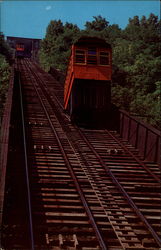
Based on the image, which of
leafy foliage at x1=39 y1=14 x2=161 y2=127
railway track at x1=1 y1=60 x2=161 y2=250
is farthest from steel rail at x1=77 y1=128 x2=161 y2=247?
leafy foliage at x1=39 y1=14 x2=161 y2=127

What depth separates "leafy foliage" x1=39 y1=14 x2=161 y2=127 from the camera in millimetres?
29234

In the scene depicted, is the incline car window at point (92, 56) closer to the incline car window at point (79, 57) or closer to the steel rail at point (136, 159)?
the incline car window at point (79, 57)

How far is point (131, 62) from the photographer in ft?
129

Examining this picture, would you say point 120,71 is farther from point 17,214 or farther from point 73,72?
point 17,214

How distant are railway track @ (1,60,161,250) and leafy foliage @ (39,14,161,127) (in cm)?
986

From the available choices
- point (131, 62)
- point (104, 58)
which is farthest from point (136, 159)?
point (131, 62)

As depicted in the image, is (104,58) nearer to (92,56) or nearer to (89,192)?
(92,56)

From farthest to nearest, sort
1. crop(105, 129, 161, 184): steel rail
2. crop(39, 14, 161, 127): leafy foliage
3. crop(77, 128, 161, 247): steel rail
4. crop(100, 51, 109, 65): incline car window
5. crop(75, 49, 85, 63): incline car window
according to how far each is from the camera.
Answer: crop(39, 14, 161, 127): leafy foliage, crop(100, 51, 109, 65): incline car window, crop(75, 49, 85, 63): incline car window, crop(105, 129, 161, 184): steel rail, crop(77, 128, 161, 247): steel rail

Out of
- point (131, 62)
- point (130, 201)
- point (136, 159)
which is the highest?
point (131, 62)

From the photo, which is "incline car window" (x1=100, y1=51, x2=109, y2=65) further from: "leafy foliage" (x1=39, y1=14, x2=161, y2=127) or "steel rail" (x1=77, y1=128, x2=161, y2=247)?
"leafy foliage" (x1=39, y1=14, x2=161, y2=127)

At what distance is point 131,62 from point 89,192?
32562mm

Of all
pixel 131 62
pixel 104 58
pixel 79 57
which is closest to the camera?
pixel 79 57

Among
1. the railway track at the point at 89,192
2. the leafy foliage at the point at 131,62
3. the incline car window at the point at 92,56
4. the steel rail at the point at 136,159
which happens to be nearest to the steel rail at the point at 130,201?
the railway track at the point at 89,192

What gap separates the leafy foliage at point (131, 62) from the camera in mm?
29234
